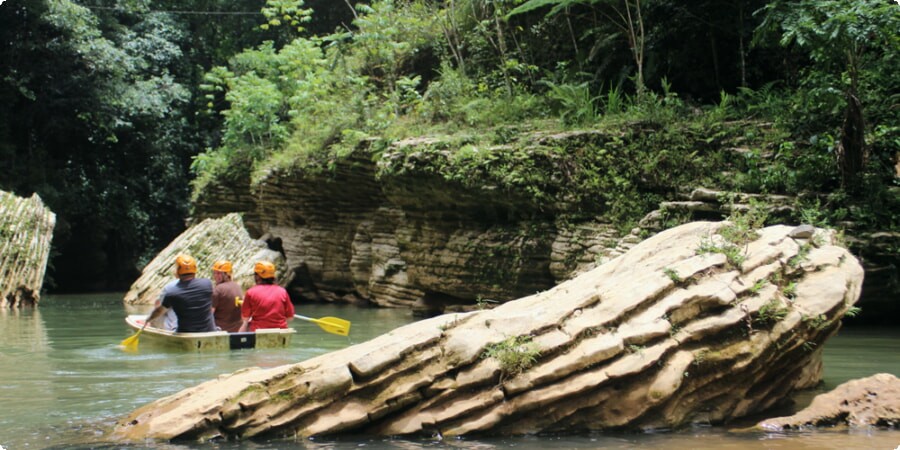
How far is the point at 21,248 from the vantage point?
1930 centimetres

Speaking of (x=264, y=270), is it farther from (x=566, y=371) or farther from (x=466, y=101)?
(x=466, y=101)

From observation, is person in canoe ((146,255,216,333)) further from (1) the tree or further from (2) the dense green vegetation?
(1) the tree

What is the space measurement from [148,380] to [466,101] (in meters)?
9.59

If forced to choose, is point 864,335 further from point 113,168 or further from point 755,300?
point 113,168

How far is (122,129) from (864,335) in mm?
23595

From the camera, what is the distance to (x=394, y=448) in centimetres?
560

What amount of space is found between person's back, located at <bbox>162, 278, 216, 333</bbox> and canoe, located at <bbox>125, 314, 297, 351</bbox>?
18 cm

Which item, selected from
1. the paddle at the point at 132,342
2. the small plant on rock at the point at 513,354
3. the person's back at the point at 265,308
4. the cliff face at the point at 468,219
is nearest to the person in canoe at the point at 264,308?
the person's back at the point at 265,308

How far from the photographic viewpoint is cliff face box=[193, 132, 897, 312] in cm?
1305

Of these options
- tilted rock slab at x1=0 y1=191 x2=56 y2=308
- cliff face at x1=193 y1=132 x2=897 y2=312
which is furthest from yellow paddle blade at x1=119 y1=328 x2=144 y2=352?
tilted rock slab at x1=0 y1=191 x2=56 y2=308

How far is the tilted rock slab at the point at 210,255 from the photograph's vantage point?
2014 centimetres

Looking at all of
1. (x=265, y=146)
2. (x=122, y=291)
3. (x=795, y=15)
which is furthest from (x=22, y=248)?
(x=795, y=15)

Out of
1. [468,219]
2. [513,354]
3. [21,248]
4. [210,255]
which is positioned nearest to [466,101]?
[468,219]

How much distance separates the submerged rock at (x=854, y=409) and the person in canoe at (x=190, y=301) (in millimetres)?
6888
